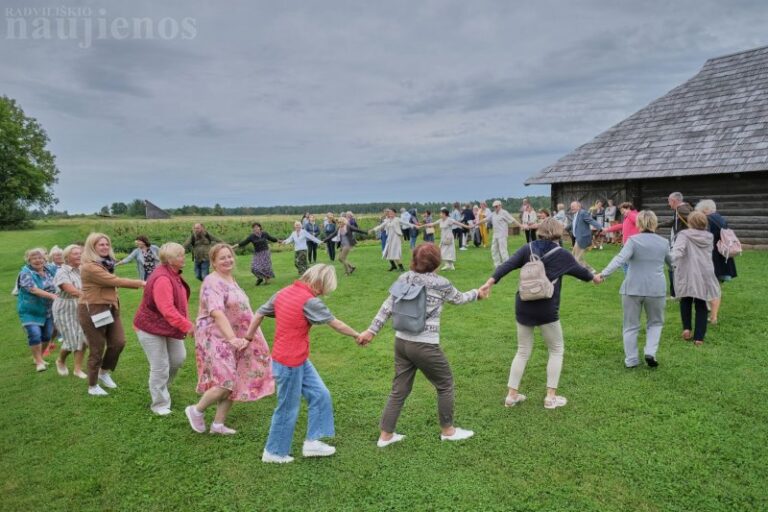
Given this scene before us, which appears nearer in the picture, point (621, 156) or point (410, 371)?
point (410, 371)

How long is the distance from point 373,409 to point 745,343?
553 centimetres

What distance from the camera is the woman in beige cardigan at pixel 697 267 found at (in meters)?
7.08

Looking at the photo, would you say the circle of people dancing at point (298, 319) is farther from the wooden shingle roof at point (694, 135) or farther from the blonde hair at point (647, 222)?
the wooden shingle roof at point (694, 135)

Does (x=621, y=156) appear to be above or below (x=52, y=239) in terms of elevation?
above

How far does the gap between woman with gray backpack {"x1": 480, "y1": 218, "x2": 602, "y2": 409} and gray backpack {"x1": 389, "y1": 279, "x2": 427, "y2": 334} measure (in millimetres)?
982

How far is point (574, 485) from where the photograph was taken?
408cm

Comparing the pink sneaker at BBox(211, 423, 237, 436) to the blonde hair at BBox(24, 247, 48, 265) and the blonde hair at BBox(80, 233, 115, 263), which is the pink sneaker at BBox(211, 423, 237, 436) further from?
the blonde hair at BBox(24, 247, 48, 265)

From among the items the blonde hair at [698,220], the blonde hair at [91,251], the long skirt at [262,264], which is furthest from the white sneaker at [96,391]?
the long skirt at [262,264]

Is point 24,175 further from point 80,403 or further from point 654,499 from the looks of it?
point 654,499

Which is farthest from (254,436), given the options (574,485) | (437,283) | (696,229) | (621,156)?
(621,156)

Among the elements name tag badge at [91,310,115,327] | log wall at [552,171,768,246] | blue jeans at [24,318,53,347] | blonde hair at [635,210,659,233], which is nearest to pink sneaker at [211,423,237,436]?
name tag badge at [91,310,115,327]

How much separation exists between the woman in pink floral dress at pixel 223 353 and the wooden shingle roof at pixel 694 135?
18.2 metres

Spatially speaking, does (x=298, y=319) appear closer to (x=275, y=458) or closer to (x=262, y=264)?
(x=275, y=458)

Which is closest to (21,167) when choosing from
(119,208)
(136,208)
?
(136,208)
